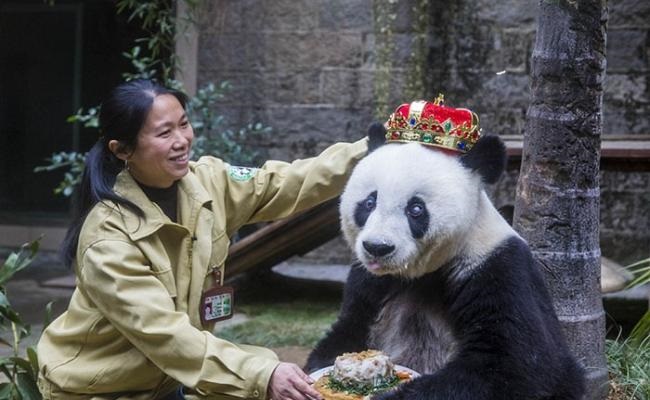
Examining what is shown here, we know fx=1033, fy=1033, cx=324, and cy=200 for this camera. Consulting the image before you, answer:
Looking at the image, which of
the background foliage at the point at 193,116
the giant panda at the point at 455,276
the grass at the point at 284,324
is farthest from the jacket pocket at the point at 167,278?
the background foliage at the point at 193,116

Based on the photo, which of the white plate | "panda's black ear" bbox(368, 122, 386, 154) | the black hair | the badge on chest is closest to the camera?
the white plate

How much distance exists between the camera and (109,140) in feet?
10.9

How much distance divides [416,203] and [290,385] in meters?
0.62

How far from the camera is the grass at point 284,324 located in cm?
599

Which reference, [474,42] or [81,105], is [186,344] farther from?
[81,105]

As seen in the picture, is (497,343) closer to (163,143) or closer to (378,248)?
(378,248)

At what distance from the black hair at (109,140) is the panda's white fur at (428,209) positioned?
75cm

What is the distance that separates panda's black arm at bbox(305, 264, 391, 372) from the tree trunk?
1.24 metres

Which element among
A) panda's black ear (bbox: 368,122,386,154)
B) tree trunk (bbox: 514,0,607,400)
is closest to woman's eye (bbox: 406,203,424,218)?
panda's black ear (bbox: 368,122,386,154)

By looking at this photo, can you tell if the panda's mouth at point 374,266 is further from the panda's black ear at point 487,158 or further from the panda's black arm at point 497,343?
the panda's black ear at point 487,158

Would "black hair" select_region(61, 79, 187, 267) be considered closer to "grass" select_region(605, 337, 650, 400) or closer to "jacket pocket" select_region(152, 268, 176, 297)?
"jacket pocket" select_region(152, 268, 176, 297)

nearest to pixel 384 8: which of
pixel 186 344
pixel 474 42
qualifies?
pixel 474 42

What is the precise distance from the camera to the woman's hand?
2.89m

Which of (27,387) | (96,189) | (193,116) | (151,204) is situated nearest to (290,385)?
(151,204)
